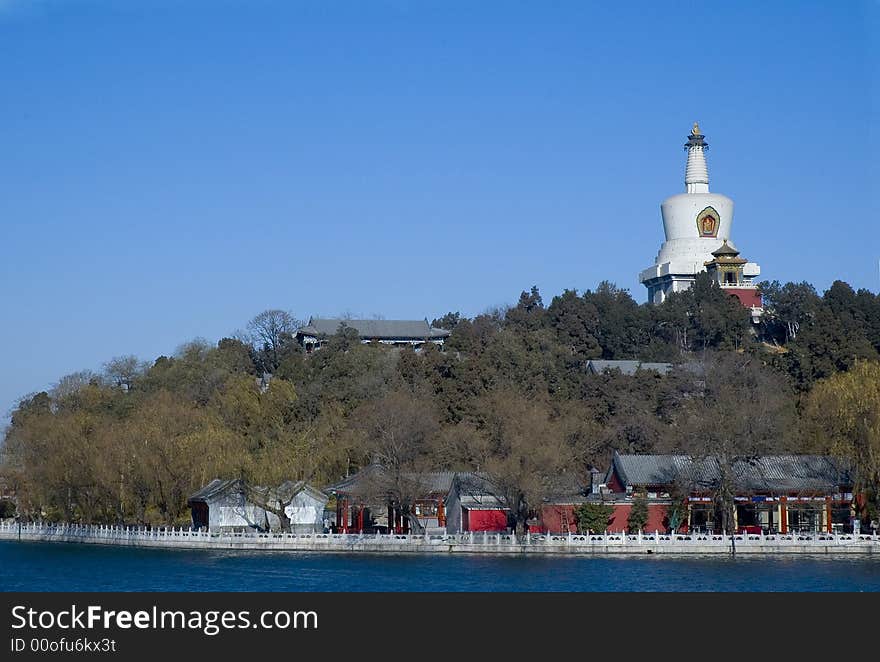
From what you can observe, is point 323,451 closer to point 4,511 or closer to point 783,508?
point 783,508

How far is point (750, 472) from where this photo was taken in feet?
169

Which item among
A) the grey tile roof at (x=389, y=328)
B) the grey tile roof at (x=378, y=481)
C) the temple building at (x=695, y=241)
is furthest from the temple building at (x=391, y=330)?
the grey tile roof at (x=378, y=481)

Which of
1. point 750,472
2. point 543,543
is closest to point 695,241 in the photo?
point 750,472

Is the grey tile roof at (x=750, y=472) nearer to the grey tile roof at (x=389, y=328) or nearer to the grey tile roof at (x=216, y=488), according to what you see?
the grey tile roof at (x=216, y=488)

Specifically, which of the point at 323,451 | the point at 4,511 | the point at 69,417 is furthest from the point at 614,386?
the point at 4,511

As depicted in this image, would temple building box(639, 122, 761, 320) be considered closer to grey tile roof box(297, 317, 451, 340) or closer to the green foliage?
grey tile roof box(297, 317, 451, 340)

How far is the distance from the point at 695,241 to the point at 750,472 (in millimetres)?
43382

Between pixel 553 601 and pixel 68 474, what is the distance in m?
31.0

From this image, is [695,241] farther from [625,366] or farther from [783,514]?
[783,514]

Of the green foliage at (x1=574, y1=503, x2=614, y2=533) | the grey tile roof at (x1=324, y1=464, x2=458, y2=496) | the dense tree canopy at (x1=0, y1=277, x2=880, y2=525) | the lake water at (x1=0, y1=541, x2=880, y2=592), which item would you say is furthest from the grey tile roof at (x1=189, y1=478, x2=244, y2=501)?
the green foliage at (x1=574, y1=503, x2=614, y2=533)

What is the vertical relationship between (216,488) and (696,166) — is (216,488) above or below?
below

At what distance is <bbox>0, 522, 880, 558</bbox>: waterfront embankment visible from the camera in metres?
46.0

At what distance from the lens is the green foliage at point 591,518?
49.7 meters

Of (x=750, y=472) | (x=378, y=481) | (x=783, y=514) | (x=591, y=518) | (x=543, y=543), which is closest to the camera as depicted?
(x=543, y=543)
